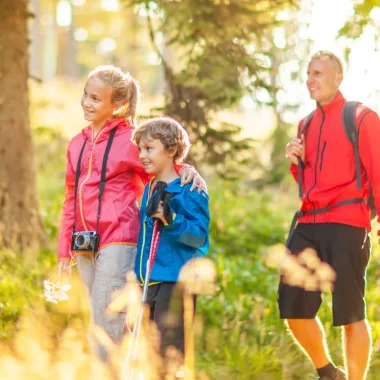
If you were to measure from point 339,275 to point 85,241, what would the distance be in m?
1.72

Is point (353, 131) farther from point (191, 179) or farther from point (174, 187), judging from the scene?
point (174, 187)

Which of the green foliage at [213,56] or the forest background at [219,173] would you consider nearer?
the forest background at [219,173]

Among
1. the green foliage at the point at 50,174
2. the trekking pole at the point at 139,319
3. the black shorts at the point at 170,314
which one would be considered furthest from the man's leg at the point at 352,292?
the green foliage at the point at 50,174

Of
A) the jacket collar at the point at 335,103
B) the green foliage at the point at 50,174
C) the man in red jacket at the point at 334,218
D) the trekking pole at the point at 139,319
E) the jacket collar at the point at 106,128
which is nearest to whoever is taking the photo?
the trekking pole at the point at 139,319

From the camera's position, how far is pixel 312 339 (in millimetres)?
5203

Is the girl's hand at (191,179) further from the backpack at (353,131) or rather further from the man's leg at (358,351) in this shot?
the man's leg at (358,351)

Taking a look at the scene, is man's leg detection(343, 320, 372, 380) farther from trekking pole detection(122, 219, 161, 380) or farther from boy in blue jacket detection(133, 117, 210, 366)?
trekking pole detection(122, 219, 161, 380)

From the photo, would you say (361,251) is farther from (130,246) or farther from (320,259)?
(130,246)

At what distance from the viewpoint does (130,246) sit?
4684mm

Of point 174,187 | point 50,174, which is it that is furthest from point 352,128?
point 50,174

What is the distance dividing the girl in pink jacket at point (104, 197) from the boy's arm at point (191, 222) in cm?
22

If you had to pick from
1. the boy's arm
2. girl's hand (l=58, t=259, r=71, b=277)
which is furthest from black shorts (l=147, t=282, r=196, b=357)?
girl's hand (l=58, t=259, r=71, b=277)

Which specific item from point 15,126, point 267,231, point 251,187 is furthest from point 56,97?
point 15,126

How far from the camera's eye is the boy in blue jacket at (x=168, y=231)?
4.36m
